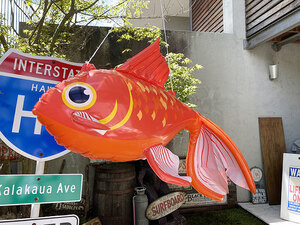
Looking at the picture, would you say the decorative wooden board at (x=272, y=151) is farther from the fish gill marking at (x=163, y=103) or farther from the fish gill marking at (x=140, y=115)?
the fish gill marking at (x=140, y=115)

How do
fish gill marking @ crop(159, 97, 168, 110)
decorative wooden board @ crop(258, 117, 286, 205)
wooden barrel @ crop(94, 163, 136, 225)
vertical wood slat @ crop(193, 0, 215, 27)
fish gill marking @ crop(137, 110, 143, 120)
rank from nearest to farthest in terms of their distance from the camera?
fish gill marking @ crop(137, 110, 143, 120)
fish gill marking @ crop(159, 97, 168, 110)
wooden barrel @ crop(94, 163, 136, 225)
decorative wooden board @ crop(258, 117, 286, 205)
vertical wood slat @ crop(193, 0, 215, 27)

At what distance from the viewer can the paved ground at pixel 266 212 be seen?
161 inches

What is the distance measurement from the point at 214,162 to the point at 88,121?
65 cm

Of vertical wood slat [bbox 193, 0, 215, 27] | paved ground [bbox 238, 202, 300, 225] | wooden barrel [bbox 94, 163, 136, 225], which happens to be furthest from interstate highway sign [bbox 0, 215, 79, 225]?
vertical wood slat [bbox 193, 0, 215, 27]

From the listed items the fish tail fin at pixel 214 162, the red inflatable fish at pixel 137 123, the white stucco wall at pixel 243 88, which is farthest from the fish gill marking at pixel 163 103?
the white stucco wall at pixel 243 88

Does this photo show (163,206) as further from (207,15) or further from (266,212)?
(207,15)

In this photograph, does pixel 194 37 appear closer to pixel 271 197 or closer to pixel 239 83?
pixel 239 83

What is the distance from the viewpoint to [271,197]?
488cm

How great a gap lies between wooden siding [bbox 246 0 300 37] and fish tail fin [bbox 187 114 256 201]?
12.9 feet

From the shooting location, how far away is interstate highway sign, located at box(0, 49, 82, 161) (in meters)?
1.08

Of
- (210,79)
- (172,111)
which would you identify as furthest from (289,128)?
(172,111)

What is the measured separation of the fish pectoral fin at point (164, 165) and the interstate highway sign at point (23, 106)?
0.49 meters

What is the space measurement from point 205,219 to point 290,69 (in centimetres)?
405

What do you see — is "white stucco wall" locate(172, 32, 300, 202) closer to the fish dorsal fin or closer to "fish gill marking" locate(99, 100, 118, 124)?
the fish dorsal fin
